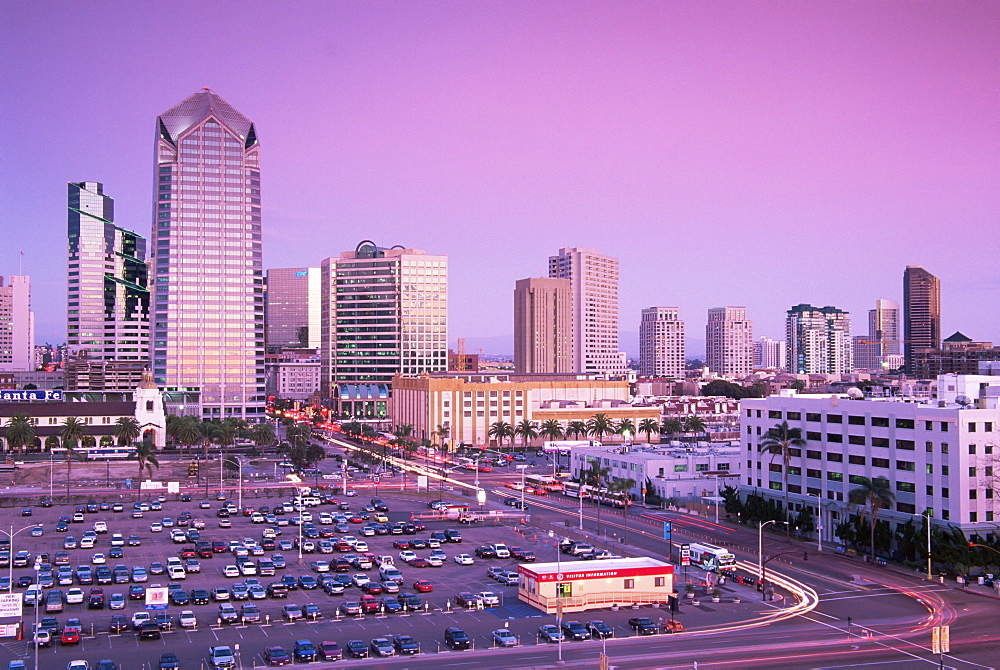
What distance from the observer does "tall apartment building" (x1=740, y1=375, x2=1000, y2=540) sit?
289 ft

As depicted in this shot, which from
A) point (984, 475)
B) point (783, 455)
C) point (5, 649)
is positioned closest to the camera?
point (5, 649)

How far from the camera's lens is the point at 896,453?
94250 mm

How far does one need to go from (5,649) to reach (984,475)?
80.5 m

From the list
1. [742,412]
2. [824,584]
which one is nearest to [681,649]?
[824,584]

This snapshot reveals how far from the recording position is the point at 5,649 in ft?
191

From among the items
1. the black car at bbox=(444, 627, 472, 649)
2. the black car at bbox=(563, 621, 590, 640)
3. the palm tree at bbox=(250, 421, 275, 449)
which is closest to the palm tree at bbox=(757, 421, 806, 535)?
the black car at bbox=(563, 621, 590, 640)

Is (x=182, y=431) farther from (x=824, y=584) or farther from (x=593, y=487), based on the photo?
(x=824, y=584)

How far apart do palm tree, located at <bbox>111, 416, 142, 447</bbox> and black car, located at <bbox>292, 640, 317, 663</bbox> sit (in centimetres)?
12433

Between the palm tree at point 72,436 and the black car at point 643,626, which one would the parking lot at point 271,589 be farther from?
the palm tree at point 72,436

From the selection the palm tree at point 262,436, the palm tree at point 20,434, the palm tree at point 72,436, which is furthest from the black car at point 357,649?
the palm tree at point 262,436

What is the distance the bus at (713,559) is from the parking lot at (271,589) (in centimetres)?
1351

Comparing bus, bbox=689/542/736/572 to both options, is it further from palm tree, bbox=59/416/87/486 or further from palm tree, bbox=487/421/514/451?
palm tree, bbox=487/421/514/451

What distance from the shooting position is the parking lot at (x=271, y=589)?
6009 cm

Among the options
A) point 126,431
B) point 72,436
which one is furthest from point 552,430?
point 72,436
